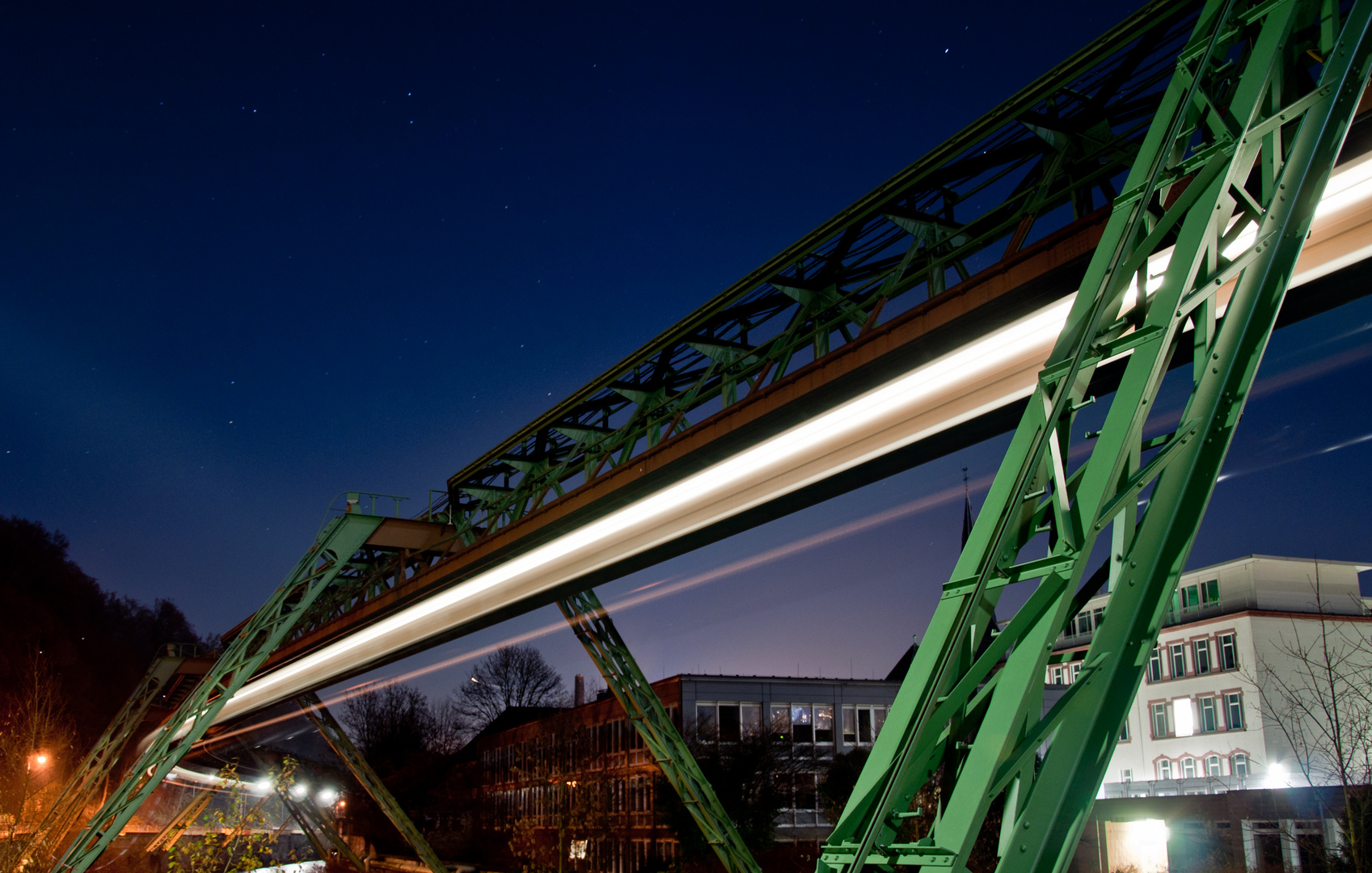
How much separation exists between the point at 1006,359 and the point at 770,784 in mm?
28384

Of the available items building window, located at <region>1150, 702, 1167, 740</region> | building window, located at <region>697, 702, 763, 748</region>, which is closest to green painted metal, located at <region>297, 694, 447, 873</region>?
building window, located at <region>697, 702, 763, 748</region>

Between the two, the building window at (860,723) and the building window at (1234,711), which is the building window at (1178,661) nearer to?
the building window at (1234,711)

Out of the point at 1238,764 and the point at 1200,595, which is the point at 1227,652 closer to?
the point at 1200,595

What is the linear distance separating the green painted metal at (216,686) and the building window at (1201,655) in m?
28.9

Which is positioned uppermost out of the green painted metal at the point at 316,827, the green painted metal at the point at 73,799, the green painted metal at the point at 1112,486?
the green painted metal at the point at 1112,486

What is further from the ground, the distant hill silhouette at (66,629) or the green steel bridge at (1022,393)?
the distant hill silhouette at (66,629)

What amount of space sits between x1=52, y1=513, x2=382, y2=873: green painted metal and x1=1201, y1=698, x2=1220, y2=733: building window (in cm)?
2923

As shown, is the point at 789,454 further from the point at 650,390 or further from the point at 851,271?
the point at 650,390

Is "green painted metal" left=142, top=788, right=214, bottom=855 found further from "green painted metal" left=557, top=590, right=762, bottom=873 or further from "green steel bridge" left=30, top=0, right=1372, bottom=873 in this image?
"green steel bridge" left=30, top=0, right=1372, bottom=873

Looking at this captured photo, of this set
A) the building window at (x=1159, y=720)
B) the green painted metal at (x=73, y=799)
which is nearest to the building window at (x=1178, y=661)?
the building window at (x=1159, y=720)

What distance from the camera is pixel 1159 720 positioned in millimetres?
35531

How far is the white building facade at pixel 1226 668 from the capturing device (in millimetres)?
30891

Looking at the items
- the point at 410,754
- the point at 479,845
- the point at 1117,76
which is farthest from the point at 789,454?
the point at 410,754

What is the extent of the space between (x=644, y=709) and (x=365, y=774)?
18.8m
